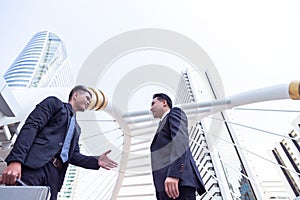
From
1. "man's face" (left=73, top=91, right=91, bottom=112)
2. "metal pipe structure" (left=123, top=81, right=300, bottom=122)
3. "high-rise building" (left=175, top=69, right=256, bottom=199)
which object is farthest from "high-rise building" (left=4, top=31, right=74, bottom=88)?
"man's face" (left=73, top=91, right=91, bottom=112)

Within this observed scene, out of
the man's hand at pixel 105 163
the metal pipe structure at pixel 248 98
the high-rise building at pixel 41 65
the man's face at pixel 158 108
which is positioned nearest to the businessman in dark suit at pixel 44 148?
the man's hand at pixel 105 163

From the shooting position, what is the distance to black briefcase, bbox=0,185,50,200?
0.47m

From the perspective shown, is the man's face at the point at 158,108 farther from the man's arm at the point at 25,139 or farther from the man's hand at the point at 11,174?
the man's hand at the point at 11,174

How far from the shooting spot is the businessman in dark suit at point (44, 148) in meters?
0.83

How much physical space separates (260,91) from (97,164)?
4.48 ft

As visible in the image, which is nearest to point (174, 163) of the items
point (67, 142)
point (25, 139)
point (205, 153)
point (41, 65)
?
point (67, 142)

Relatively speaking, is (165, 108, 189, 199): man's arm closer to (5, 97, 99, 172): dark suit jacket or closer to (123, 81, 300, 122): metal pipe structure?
(5, 97, 99, 172): dark suit jacket

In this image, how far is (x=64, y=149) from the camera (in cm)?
103

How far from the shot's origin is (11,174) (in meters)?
0.78

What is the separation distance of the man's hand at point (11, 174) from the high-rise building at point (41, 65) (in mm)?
28573

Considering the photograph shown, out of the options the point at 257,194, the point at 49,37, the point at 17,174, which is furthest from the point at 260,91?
the point at 49,37

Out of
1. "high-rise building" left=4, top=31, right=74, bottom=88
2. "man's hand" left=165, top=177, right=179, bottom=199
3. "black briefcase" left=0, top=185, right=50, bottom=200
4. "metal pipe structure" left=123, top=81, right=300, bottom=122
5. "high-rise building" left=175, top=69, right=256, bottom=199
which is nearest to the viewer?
"black briefcase" left=0, top=185, right=50, bottom=200

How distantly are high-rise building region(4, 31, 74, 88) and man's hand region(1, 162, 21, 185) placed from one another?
28.6m

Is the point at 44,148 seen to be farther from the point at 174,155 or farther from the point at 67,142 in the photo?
the point at 174,155
